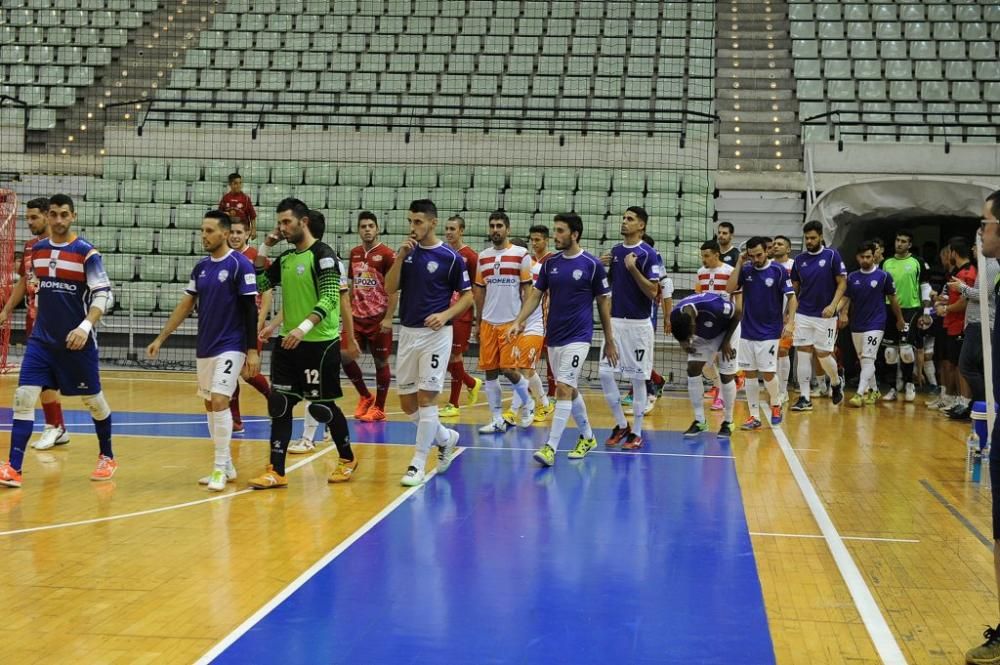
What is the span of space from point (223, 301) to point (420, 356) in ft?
5.06

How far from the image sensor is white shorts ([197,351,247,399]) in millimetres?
7859

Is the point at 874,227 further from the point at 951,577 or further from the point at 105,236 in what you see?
the point at 951,577

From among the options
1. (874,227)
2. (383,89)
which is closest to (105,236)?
(383,89)

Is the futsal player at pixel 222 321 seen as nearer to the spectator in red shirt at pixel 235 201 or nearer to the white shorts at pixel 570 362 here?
the white shorts at pixel 570 362

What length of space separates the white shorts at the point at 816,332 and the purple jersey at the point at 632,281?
4725mm

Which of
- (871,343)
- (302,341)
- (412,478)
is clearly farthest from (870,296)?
(302,341)

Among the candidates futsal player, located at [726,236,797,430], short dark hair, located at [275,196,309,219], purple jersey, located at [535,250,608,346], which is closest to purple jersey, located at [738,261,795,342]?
futsal player, located at [726,236,797,430]

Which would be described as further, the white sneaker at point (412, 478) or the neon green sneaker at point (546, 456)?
the neon green sneaker at point (546, 456)

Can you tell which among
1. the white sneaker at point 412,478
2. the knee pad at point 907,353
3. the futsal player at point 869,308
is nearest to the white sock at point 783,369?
the futsal player at point 869,308

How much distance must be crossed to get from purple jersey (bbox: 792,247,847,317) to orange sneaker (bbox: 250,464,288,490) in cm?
843

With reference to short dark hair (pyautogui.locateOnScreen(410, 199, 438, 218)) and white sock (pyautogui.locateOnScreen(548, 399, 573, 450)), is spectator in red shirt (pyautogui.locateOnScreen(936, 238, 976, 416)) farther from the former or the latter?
short dark hair (pyautogui.locateOnScreen(410, 199, 438, 218))

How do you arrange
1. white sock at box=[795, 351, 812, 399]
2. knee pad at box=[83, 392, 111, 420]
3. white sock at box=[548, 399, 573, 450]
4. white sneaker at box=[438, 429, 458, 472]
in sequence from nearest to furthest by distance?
knee pad at box=[83, 392, 111, 420], white sneaker at box=[438, 429, 458, 472], white sock at box=[548, 399, 573, 450], white sock at box=[795, 351, 812, 399]

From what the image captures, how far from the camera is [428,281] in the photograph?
8.54 metres

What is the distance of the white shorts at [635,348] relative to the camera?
10.2m
